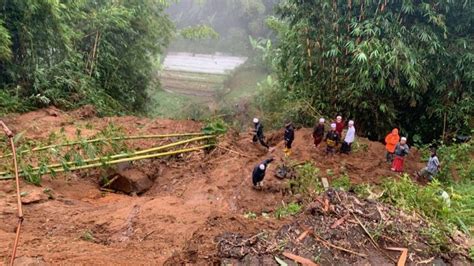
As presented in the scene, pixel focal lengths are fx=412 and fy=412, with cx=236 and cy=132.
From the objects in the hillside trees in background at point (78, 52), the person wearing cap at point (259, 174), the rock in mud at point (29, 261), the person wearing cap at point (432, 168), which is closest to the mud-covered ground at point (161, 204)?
the rock in mud at point (29, 261)

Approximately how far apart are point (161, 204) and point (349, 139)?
3.67 meters

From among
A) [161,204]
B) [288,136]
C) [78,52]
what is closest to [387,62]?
[288,136]

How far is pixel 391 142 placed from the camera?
7129 millimetres

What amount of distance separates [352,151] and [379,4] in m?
2.99

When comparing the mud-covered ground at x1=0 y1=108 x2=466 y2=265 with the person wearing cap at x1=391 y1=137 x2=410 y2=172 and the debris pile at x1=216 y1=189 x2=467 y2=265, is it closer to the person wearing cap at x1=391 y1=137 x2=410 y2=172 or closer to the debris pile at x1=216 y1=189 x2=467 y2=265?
the debris pile at x1=216 y1=189 x2=467 y2=265

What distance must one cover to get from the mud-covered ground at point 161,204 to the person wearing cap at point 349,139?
5.5 inches

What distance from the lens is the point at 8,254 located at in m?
3.82

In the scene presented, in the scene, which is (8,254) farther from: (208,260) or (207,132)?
(207,132)

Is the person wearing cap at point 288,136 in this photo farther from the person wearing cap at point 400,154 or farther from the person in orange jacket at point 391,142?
the person wearing cap at point 400,154

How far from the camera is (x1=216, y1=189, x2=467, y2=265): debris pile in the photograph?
12.1 ft

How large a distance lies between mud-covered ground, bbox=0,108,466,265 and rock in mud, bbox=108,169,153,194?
234 millimetres

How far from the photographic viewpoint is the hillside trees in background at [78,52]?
8.70 m

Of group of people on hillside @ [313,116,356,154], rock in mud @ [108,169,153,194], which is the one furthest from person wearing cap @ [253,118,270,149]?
rock in mud @ [108,169,153,194]

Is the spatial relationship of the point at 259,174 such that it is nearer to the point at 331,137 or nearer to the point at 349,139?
the point at 331,137
